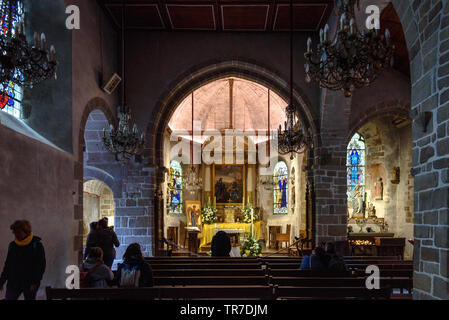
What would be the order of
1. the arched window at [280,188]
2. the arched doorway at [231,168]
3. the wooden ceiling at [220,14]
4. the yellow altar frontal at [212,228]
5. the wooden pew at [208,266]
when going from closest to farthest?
the wooden pew at [208,266] → the wooden ceiling at [220,14] → the yellow altar frontal at [212,228] → the arched doorway at [231,168] → the arched window at [280,188]

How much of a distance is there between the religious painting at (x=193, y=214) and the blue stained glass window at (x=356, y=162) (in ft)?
22.6

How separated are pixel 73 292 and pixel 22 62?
255 centimetres

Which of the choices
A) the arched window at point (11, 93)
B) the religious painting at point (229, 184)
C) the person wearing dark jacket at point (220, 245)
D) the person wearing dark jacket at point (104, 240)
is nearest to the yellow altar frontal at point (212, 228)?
the religious painting at point (229, 184)

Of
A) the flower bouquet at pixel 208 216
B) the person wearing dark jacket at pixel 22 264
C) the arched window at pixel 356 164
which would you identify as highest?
the arched window at pixel 356 164

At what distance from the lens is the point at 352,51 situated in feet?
15.5

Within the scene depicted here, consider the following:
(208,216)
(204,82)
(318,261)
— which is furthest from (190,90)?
(208,216)

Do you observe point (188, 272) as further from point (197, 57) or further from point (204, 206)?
point (204, 206)

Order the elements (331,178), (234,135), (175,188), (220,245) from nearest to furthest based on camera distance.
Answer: (220,245) < (331,178) < (175,188) < (234,135)

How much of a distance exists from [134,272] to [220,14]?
781 centimetres

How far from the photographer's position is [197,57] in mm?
11852

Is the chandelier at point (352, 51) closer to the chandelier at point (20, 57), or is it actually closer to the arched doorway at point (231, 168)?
the chandelier at point (20, 57)

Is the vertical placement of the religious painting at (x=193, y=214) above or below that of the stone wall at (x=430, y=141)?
below

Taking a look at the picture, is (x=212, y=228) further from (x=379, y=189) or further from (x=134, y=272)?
(x=134, y=272)

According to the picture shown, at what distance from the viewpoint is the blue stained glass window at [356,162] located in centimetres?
1647
